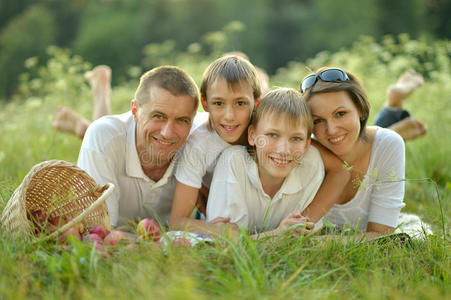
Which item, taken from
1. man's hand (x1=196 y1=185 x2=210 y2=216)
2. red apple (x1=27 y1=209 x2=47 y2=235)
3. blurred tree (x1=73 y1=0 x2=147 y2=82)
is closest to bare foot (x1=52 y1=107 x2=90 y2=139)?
man's hand (x1=196 y1=185 x2=210 y2=216)

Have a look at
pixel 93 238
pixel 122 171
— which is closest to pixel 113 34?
pixel 122 171

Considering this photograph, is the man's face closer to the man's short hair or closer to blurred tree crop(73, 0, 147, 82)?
the man's short hair

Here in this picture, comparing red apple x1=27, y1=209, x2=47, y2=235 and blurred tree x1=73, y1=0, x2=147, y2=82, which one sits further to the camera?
blurred tree x1=73, y1=0, x2=147, y2=82

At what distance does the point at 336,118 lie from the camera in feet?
9.87

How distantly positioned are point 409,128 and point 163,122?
2.72 m

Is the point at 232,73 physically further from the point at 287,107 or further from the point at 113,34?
the point at 113,34

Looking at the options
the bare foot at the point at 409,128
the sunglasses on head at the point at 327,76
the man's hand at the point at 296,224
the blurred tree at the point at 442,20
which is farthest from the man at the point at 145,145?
the blurred tree at the point at 442,20

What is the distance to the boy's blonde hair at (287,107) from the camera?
2.87 metres

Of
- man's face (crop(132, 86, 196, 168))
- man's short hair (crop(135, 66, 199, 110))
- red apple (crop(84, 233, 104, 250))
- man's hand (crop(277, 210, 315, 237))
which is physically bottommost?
red apple (crop(84, 233, 104, 250))

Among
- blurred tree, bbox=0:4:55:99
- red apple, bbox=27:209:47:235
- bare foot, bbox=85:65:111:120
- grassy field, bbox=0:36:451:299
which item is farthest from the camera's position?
blurred tree, bbox=0:4:55:99

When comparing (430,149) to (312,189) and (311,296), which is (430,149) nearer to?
(312,189)

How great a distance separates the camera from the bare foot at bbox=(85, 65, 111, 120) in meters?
4.87

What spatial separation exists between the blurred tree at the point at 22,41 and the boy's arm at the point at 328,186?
14.5 m

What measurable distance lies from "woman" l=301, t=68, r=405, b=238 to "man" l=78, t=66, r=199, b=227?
88 cm
